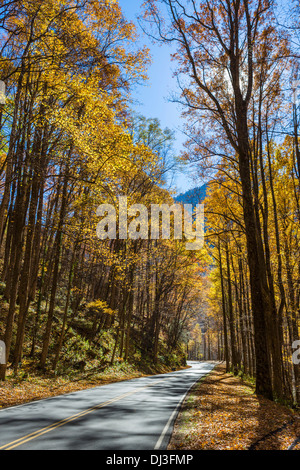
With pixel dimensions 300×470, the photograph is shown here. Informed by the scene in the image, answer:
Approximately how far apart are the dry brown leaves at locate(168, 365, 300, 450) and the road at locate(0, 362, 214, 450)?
41cm

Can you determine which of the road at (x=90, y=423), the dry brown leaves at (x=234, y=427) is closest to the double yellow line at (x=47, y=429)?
the road at (x=90, y=423)

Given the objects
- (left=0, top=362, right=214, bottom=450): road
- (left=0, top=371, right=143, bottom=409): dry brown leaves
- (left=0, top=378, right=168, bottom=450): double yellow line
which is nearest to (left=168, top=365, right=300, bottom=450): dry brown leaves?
(left=0, top=362, right=214, bottom=450): road

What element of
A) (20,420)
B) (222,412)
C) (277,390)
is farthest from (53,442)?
(277,390)

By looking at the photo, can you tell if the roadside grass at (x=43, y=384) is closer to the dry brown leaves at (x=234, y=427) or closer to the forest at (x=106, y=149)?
the forest at (x=106, y=149)

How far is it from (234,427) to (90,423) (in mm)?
3310

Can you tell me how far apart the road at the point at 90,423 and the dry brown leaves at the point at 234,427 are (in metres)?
0.41

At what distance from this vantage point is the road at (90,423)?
209 inches

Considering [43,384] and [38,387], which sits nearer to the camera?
[38,387]

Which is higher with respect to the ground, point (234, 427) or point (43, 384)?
point (234, 427)

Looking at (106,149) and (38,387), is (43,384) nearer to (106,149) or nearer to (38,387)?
(38,387)

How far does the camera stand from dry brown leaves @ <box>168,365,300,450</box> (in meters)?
5.49

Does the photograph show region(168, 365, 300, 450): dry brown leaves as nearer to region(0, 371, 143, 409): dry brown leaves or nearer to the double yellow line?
the double yellow line

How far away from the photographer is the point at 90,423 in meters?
6.72

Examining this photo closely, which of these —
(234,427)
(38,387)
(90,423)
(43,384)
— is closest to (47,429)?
(90,423)
